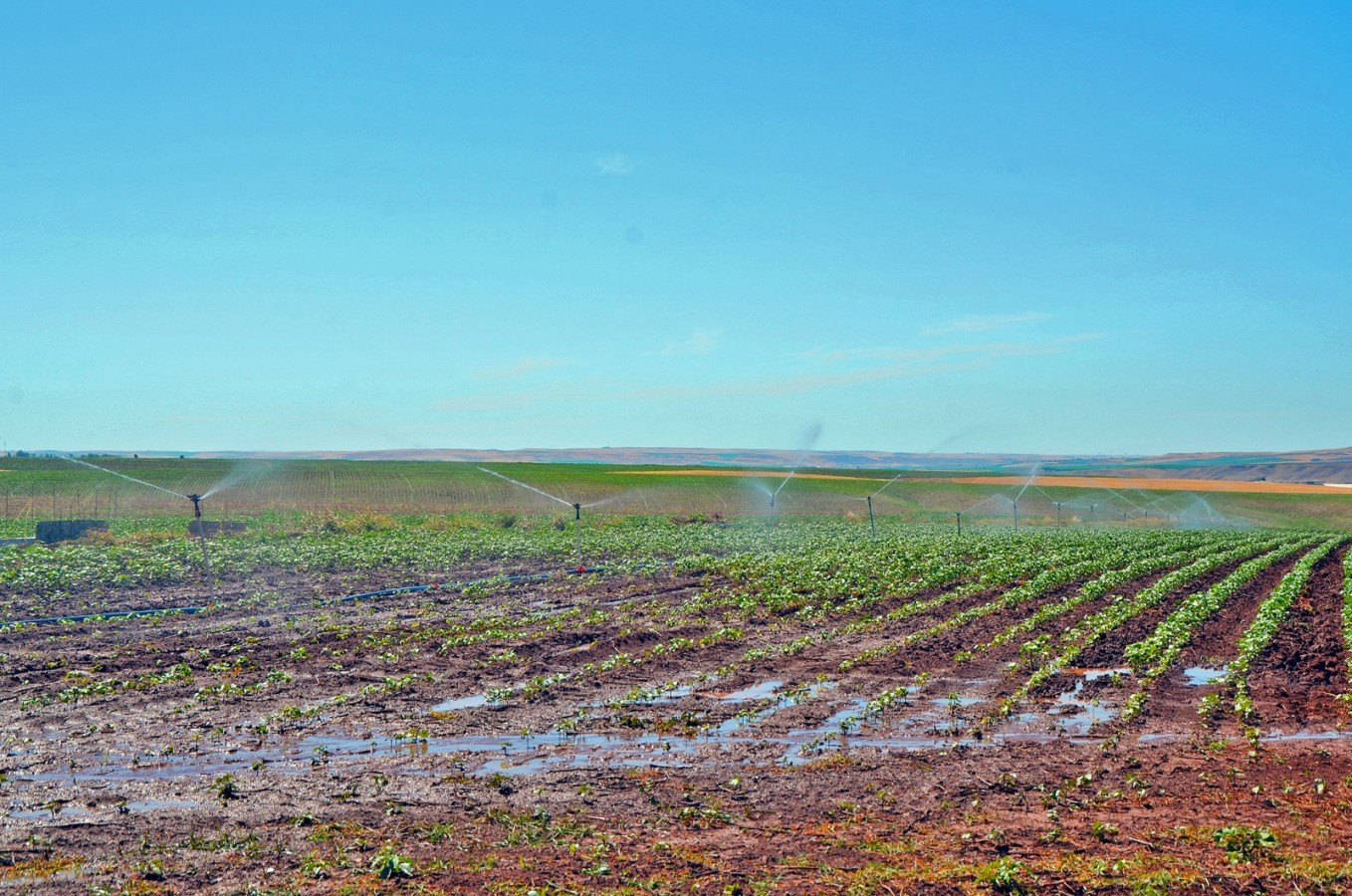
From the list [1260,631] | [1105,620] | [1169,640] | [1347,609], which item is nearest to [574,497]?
[1105,620]

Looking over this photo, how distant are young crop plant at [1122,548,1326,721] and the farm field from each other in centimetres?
13

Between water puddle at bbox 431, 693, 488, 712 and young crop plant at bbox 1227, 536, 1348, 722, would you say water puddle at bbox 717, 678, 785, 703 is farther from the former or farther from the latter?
young crop plant at bbox 1227, 536, 1348, 722

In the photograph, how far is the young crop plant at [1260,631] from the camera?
13.9m

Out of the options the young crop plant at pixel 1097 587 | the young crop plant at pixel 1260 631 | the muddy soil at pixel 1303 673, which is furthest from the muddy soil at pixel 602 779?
the young crop plant at pixel 1097 587

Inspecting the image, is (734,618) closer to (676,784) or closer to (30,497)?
(676,784)

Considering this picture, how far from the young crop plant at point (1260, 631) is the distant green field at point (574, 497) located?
1345 inches

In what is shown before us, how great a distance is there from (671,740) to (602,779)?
5.68ft

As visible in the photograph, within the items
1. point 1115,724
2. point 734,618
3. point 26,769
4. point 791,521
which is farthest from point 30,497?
point 1115,724

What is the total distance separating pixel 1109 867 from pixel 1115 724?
5.41m

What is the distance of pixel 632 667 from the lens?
16.0 m

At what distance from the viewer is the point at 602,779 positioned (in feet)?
32.6

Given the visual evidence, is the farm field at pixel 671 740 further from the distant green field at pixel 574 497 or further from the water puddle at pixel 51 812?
the distant green field at pixel 574 497

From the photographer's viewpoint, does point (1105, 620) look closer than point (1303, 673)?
No

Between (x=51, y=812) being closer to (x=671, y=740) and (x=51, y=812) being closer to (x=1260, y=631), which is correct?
(x=671, y=740)
